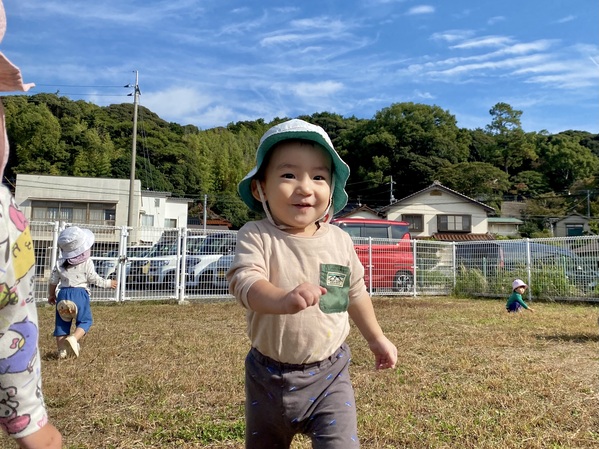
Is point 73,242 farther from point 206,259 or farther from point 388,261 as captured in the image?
point 388,261

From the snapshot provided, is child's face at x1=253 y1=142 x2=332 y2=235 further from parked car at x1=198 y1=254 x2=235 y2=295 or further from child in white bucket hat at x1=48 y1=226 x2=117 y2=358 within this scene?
parked car at x1=198 y1=254 x2=235 y2=295

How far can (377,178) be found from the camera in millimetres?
47406

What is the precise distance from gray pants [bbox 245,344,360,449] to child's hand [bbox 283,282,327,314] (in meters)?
0.37

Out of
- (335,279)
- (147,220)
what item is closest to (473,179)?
(147,220)

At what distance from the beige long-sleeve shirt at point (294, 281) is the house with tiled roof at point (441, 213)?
1386 inches

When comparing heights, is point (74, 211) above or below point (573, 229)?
above

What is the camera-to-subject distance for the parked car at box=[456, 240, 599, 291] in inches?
377

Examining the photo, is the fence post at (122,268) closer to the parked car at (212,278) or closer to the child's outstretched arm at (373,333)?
the parked car at (212,278)

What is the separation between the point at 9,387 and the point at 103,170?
143 feet

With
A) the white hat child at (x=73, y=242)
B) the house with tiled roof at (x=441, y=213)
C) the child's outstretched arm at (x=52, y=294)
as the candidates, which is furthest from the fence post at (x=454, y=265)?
the house with tiled roof at (x=441, y=213)

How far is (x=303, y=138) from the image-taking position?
5.47ft

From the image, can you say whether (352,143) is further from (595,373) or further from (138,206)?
(595,373)

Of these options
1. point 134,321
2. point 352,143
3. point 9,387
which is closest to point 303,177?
point 9,387

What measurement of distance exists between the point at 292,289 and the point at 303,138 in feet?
1.73
